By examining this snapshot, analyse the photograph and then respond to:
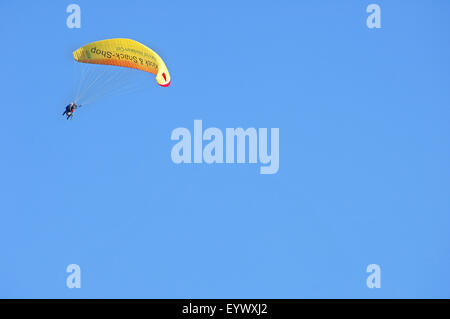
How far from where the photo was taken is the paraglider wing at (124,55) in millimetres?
28625

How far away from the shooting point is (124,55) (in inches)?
1137

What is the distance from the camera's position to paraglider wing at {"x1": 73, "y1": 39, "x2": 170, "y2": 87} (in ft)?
93.9
